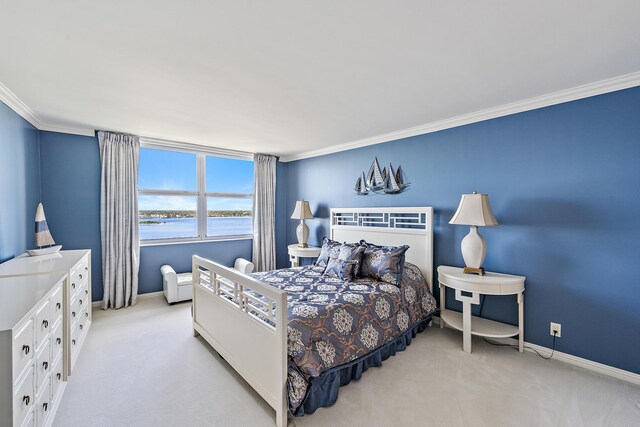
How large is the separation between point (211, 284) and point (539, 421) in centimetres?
271

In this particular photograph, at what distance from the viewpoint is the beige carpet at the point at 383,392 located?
6.25 feet

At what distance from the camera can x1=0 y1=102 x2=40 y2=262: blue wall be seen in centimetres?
261

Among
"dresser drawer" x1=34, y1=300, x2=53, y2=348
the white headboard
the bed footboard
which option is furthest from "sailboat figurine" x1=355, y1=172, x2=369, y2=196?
"dresser drawer" x1=34, y1=300, x2=53, y2=348

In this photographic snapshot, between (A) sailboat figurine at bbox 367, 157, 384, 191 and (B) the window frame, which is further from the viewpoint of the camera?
(B) the window frame

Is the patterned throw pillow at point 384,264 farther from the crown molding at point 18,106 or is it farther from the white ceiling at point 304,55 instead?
the crown molding at point 18,106

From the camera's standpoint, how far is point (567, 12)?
1514 millimetres

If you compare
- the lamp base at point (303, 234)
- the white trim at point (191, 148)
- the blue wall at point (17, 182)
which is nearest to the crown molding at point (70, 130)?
the blue wall at point (17, 182)

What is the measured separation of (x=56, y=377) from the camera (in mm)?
1938

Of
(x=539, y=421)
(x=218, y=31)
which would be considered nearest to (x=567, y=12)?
(x=218, y=31)

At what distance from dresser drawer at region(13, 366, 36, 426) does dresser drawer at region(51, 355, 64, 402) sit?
0.42 metres

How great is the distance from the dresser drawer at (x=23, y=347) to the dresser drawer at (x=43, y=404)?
309 mm

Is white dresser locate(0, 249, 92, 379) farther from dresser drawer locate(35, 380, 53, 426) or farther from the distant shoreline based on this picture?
the distant shoreline

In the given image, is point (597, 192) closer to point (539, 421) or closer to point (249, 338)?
point (539, 421)

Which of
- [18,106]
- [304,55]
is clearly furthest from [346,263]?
[18,106]
